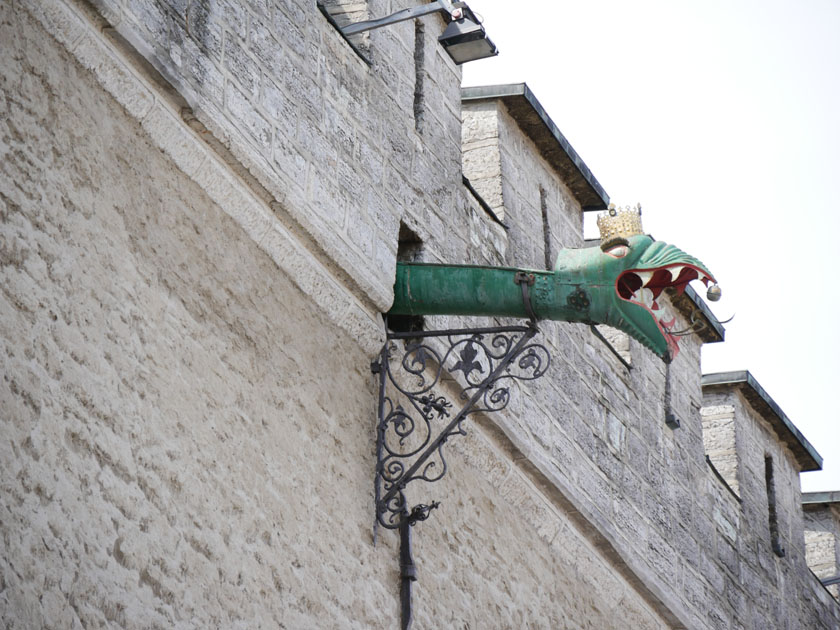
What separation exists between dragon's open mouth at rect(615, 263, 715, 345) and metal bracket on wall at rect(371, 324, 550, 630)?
34 cm

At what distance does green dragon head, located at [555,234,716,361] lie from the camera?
5.60 m

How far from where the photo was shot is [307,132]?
566 centimetres

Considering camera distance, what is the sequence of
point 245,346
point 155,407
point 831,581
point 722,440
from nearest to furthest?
point 155,407 → point 245,346 → point 722,440 → point 831,581

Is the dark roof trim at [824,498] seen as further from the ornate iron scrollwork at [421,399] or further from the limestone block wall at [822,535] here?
the ornate iron scrollwork at [421,399]

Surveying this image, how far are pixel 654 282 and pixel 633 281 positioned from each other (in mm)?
75

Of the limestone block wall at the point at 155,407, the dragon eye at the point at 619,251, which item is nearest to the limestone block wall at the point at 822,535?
the limestone block wall at the point at 155,407

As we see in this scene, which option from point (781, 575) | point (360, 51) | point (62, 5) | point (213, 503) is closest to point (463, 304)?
point (360, 51)

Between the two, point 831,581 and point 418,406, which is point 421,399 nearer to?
point 418,406

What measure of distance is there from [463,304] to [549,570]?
143 cm

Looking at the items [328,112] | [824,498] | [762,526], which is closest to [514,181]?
[328,112]

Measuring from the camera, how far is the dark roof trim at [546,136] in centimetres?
734

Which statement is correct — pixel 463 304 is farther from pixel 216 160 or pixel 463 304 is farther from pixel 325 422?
pixel 216 160

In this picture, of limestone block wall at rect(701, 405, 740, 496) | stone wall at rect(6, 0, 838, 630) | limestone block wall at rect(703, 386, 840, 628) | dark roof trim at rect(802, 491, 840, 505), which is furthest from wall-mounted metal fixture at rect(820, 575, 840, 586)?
stone wall at rect(6, 0, 838, 630)

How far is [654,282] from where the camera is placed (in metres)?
5.68
